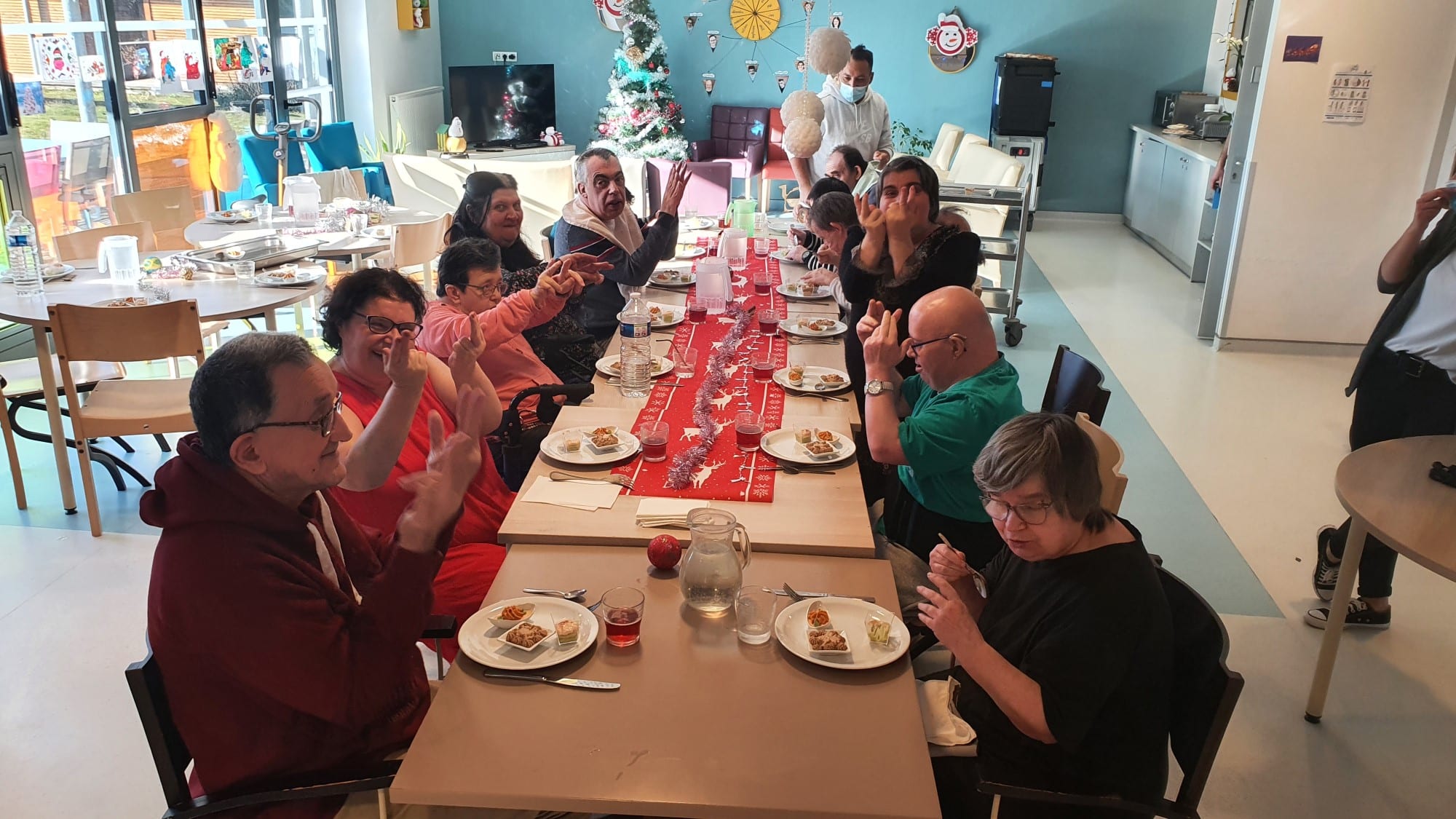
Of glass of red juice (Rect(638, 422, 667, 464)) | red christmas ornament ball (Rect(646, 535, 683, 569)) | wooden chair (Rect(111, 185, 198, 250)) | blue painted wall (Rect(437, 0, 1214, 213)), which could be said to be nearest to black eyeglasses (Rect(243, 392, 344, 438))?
red christmas ornament ball (Rect(646, 535, 683, 569))

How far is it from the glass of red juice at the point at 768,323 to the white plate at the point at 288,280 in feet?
6.70

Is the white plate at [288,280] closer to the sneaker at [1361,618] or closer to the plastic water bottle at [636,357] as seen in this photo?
the plastic water bottle at [636,357]

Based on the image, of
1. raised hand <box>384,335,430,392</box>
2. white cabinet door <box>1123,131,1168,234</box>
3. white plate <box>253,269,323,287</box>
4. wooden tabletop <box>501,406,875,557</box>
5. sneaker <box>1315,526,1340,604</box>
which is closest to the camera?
wooden tabletop <box>501,406,875,557</box>

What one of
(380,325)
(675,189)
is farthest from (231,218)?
(380,325)

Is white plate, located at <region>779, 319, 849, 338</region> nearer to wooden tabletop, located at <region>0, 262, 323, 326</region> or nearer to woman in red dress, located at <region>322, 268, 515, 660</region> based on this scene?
woman in red dress, located at <region>322, 268, 515, 660</region>

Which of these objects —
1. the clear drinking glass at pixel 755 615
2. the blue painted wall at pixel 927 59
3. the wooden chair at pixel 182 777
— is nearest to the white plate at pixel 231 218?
the wooden chair at pixel 182 777

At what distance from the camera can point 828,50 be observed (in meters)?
4.65

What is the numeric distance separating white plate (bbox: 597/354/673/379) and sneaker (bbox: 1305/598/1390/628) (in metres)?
2.28

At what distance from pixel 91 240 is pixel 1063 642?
16.1 ft

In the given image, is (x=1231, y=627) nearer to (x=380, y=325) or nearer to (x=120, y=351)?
(x=380, y=325)

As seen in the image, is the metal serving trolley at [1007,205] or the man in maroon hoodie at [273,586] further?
the metal serving trolley at [1007,205]

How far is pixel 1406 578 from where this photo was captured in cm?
379

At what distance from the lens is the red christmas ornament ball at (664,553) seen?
2.11 meters

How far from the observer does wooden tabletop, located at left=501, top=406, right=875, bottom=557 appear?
7.34 feet
